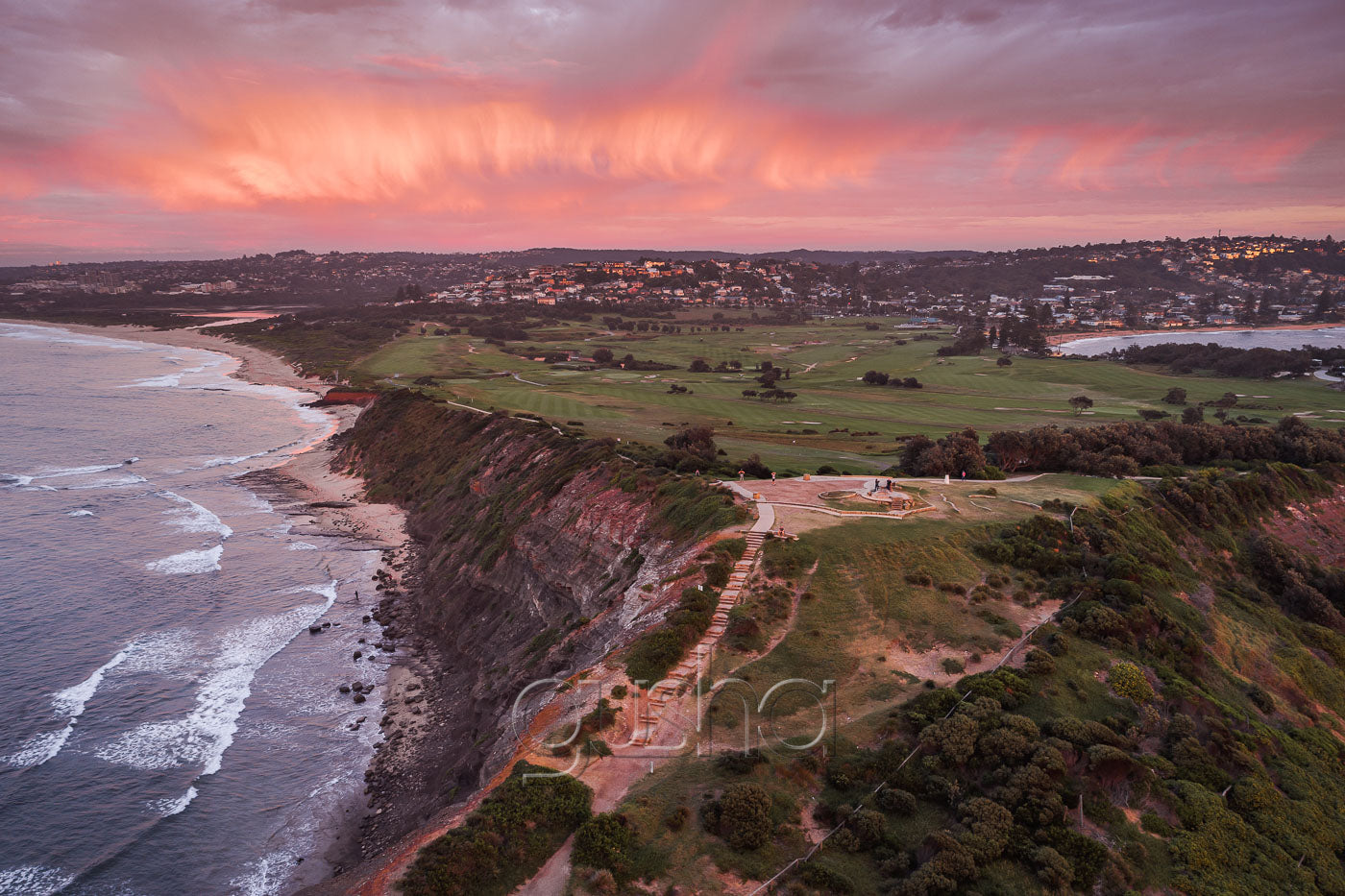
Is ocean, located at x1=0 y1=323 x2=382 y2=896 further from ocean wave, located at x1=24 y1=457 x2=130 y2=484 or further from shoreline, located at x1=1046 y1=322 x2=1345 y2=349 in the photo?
shoreline, located at x1=1046 y1=322 x2=1345 y2=349

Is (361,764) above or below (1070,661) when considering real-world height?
below

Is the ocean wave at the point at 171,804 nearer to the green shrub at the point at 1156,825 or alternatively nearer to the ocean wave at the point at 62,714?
the ocean wave at the point at 62,714

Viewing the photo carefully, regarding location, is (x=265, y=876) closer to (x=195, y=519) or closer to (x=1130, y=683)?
(x=1130, y=683)

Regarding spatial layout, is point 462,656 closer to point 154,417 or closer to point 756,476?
point 756,476

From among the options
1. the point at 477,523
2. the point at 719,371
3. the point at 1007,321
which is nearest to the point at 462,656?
the point at 477,523

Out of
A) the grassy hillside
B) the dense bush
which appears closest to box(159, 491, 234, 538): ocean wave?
the dense bush
